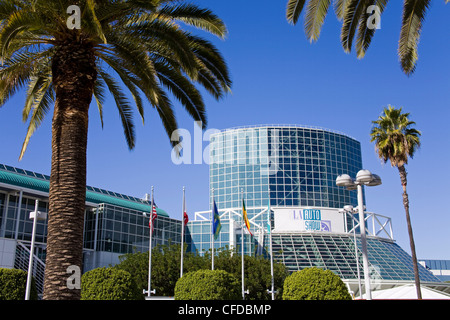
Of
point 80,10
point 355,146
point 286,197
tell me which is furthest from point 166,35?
point 355,146

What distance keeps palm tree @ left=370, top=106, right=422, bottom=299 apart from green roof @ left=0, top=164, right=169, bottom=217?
1101 inches

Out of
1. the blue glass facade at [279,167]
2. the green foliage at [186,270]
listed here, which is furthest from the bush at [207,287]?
the blue glass facade at [279,167]

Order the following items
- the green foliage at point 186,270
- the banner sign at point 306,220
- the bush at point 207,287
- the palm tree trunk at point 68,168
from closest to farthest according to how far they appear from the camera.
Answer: the palm tree trunk at point 68,168, the bush at point 207,287, the green foliage at point 186,270, the banner sign at point 306,220

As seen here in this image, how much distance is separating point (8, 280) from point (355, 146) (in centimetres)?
8775

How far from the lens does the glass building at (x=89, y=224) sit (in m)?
38.6

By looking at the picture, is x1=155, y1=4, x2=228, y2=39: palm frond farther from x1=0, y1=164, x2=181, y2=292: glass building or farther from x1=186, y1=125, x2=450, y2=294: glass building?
x1=186, y1=125, x2=450, y2=294: glass building

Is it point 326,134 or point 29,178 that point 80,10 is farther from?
point 326,134

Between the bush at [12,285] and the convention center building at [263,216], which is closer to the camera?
the bush at [12,285]

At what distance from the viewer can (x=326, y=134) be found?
9481 centimetres

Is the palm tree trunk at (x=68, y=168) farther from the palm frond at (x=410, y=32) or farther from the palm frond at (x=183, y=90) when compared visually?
the palm frond at (x=410, y=32)

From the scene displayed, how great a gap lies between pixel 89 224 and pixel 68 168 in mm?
35412

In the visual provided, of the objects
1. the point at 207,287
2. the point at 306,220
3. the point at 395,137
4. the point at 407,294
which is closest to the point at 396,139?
the point at 395,137

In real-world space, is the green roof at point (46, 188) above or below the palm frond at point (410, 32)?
above

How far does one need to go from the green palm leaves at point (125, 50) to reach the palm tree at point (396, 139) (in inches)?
691
